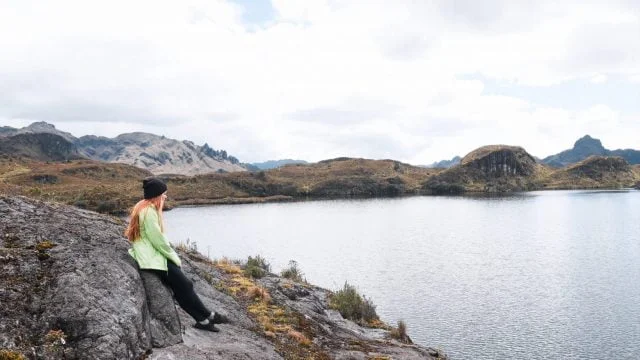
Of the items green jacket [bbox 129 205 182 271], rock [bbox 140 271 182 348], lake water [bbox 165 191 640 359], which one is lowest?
lake water [bbox 165 191 640 359]

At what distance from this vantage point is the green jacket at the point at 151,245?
12.3 m

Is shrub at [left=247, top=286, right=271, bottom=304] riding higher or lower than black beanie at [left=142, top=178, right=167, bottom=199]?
lower

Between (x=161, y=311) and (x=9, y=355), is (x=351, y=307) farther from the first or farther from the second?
(x=9, y=355)

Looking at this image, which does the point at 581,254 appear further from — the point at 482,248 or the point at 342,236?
the point at 342,236

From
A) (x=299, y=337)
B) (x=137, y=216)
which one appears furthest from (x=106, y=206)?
(x=137, y=216)

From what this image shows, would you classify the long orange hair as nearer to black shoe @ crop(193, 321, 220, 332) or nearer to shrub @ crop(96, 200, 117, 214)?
black shoe @ crop(193, 321, 220, 332)

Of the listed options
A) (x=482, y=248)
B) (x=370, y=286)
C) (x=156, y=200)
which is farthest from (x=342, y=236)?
(x=156, y=200)

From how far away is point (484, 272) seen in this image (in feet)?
180

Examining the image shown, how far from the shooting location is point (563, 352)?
31.2 meters

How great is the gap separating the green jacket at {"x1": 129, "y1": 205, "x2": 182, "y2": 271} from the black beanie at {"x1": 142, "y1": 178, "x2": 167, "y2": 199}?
34cm

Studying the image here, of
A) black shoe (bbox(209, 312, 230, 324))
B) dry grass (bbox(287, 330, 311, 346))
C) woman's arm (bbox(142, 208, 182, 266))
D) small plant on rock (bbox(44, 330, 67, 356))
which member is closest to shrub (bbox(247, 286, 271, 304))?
dry grass (bbox(287, 330, 311, 346))

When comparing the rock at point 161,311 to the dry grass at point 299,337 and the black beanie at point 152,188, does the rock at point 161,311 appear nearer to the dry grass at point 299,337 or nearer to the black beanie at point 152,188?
the black beanie at point 152,188

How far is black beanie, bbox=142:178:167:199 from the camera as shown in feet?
41.6

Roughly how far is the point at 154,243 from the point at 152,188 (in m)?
1.48
